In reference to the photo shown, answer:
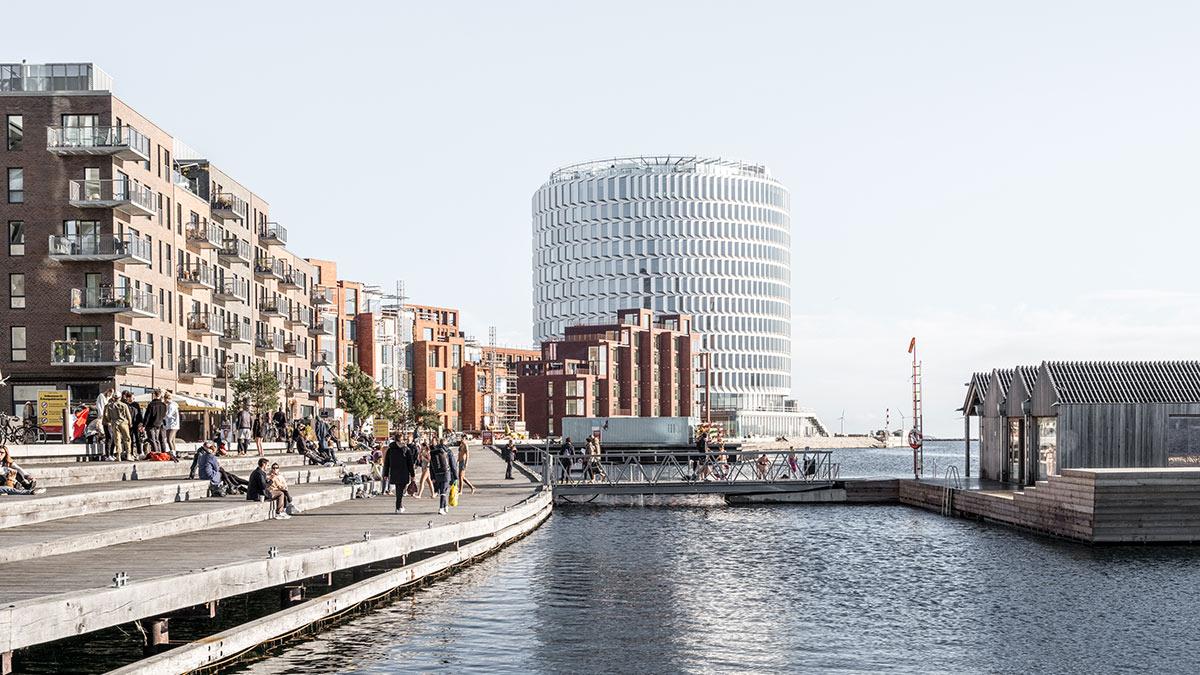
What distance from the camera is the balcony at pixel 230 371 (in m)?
90.7

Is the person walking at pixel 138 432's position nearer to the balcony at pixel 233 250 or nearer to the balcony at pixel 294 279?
the balcony at pixel 233 250

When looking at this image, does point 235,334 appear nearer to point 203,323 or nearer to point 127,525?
point 203,323

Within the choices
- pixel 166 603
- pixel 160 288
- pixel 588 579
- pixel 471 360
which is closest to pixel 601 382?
pixel 471 360

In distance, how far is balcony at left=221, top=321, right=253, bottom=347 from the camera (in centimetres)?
9360

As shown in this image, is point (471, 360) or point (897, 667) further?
point (471, 360)

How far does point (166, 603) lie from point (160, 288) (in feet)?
212

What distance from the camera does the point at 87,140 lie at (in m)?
70.6

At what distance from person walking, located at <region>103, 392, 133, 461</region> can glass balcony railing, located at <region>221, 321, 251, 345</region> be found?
173 feet

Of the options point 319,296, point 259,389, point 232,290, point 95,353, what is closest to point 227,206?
point 232,290

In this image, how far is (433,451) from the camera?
37250 millimetres

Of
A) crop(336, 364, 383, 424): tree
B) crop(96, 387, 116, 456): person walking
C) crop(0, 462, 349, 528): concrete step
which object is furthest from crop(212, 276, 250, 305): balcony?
crop(0, 462, 349, 528): concrete step

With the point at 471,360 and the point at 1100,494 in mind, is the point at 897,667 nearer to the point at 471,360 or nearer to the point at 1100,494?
the point at 1100,494

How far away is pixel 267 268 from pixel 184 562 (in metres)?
86.2

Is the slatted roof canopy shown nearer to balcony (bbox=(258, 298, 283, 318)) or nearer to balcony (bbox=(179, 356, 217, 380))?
balcony (bbox=(179, 356, 217, 380))
